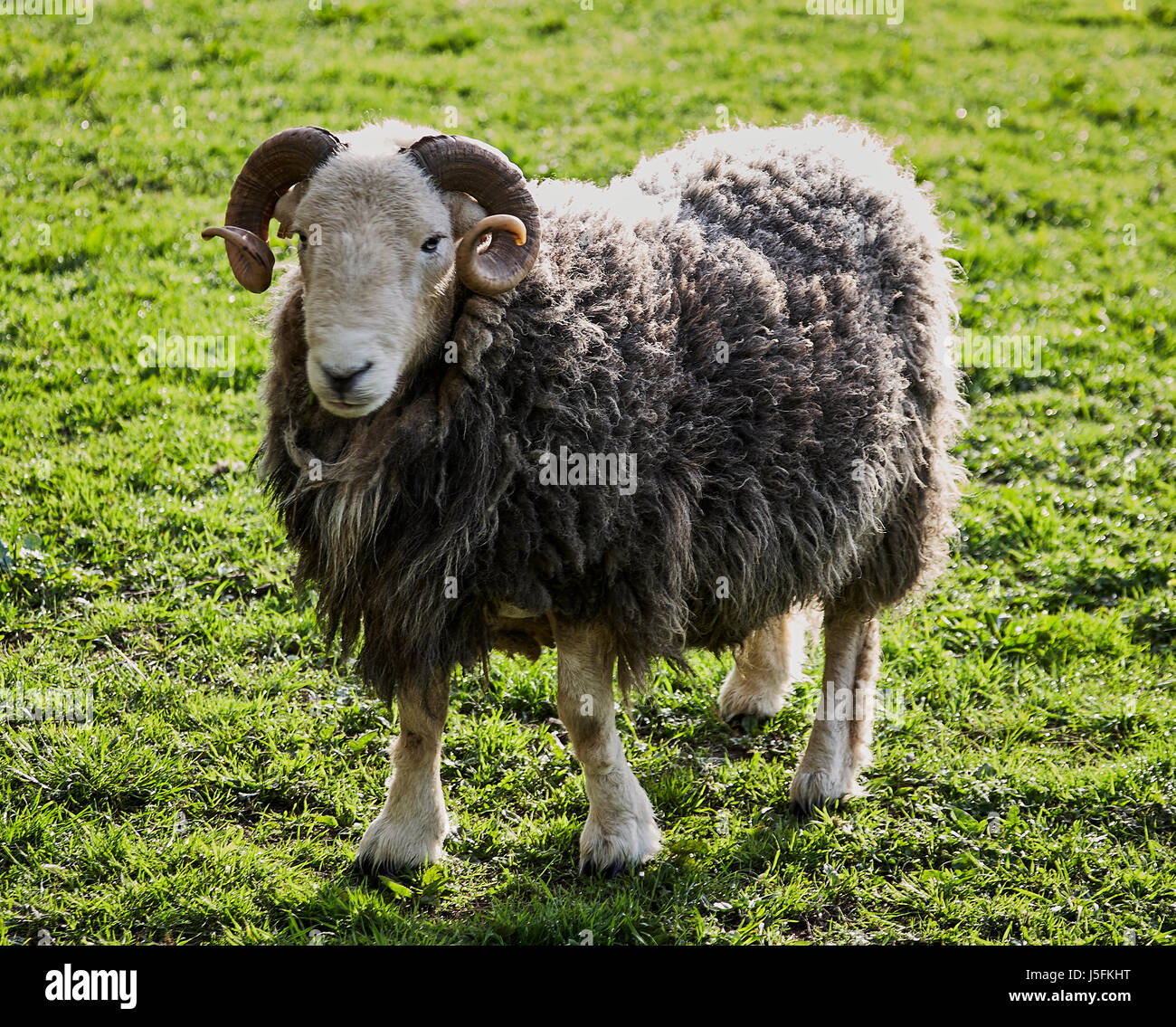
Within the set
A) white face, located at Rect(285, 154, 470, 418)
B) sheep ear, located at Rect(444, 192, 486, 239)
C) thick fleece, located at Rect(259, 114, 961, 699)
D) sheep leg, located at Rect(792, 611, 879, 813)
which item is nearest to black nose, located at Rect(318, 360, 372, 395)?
white face, located at Rect(285, 154, 470, 418)

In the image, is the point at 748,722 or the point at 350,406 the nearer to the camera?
the point at 350,406

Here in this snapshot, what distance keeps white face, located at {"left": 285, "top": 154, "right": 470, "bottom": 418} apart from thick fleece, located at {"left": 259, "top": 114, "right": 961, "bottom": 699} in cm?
21

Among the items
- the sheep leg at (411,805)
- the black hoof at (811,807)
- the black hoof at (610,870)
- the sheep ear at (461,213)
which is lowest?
the black hoof at (610,870)

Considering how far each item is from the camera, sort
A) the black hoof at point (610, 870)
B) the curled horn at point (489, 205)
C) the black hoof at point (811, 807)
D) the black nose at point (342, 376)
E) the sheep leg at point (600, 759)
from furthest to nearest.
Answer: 1. the black hoof at point (811, 807)
2. the black hoof at point (610, 870)
3. the sheep leg at point (600, 759)
4. the curled horn at point (489, 205)
5. the black nose at point (342, 376)

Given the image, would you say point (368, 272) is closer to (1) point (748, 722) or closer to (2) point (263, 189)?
(2) point (263, 189)

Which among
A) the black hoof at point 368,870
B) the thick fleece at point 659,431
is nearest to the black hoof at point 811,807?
the thick fleece at point 659,431

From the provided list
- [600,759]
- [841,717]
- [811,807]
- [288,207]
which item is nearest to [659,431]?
[600,759]

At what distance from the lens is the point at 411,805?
4.15 meters

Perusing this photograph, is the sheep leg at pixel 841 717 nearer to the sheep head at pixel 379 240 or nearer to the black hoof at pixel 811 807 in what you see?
the black hoof at pixel 811 807

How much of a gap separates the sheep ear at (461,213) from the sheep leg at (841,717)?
2.21 m

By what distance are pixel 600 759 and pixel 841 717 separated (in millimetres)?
1152

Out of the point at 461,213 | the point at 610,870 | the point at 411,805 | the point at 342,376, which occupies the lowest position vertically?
the point at 610,870

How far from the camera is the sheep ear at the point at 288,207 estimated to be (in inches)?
147
